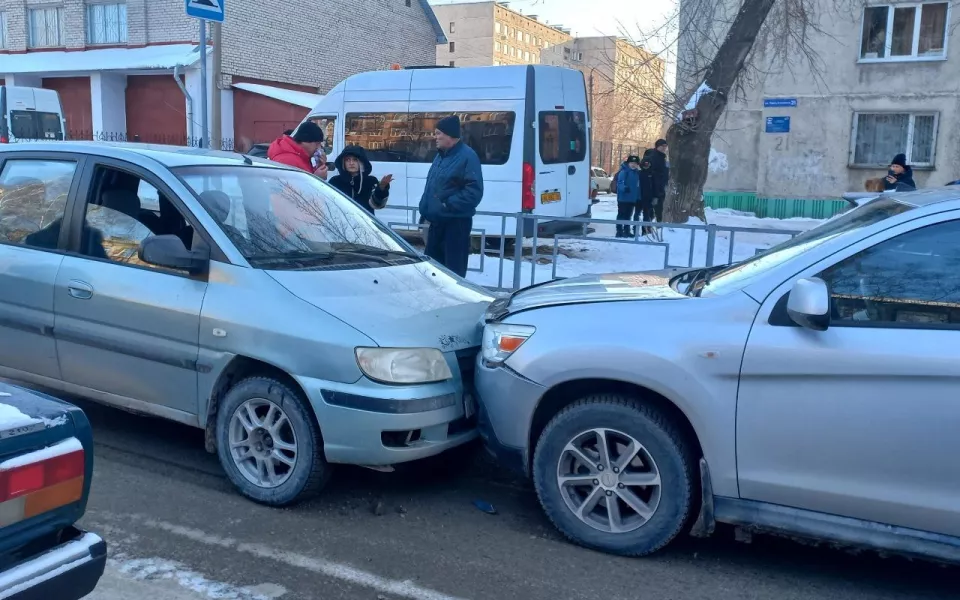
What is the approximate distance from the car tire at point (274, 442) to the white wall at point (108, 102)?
76.3ft

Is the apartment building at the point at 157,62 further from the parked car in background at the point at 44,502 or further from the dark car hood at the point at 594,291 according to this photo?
the parked car in background at the point at 44,502

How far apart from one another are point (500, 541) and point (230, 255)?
196cm

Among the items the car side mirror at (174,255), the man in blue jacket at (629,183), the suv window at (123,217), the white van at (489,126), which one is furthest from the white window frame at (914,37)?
the car side mirror at (174,255)

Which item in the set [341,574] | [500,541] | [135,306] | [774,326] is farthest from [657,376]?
[135,306]

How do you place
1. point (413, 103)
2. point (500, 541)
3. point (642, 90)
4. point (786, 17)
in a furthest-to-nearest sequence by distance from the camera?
point (642, 90), point (786, 17), point (413, 103), point (500, 541)

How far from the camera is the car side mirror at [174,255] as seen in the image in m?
4.28

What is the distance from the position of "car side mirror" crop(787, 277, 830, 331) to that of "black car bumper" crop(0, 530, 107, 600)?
257cm

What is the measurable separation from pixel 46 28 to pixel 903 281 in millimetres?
28331

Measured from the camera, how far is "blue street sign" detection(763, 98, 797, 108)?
22094 mm

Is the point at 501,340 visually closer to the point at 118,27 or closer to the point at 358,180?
the point at 358,180

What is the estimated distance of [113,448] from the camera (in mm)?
4898

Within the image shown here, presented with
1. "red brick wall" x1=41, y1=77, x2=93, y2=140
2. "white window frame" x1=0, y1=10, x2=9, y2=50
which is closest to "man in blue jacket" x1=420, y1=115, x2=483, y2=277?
"red brick wall" x1=41, y1=77, x2=93, y2=140

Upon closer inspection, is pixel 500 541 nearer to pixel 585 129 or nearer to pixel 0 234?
pixel 0 234

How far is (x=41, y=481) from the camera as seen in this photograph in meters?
2.41
